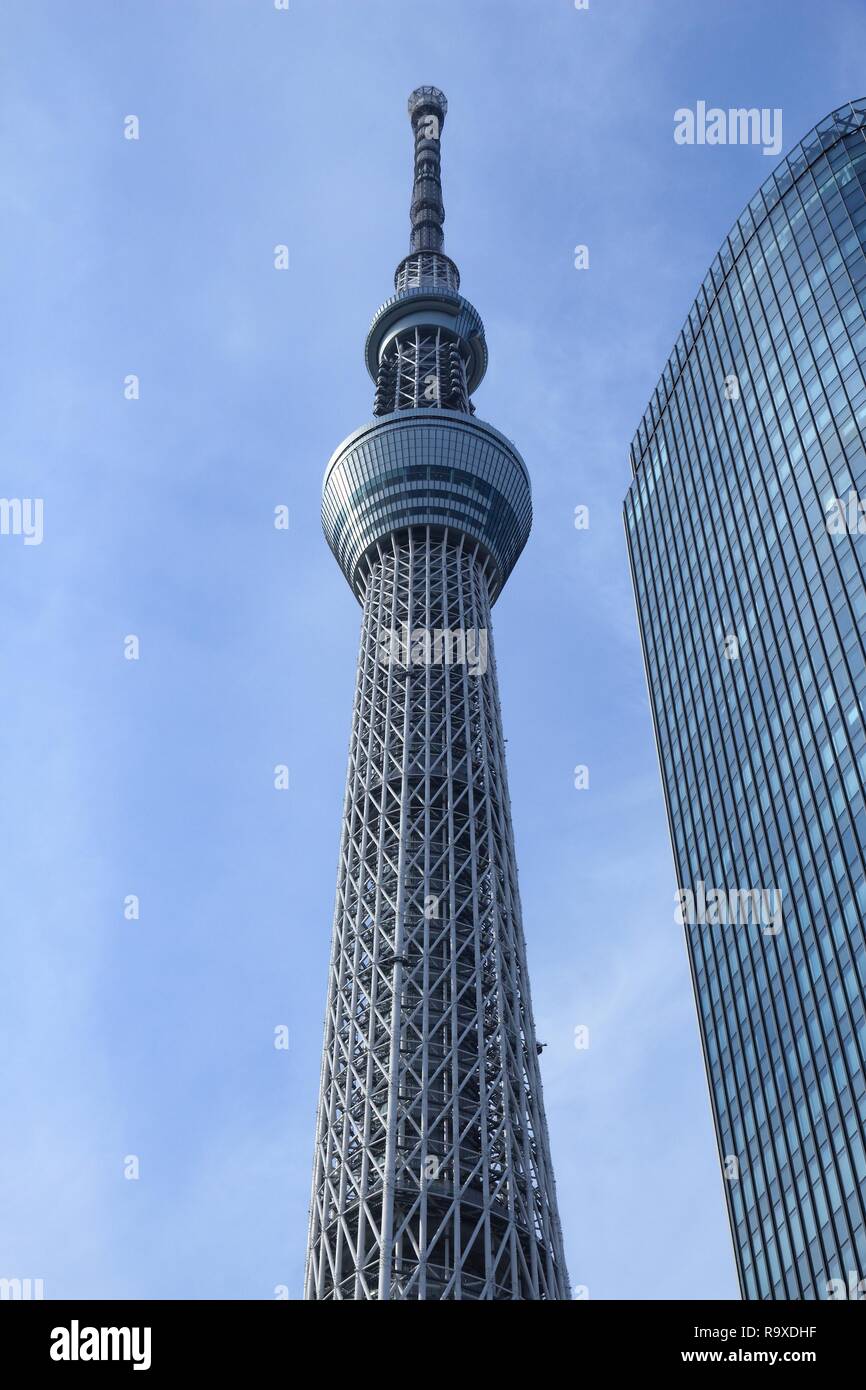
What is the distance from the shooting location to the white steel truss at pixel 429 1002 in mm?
85062

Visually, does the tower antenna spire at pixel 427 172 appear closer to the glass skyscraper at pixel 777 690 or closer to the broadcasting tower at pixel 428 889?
the broadcasting tower at pixel 428 889

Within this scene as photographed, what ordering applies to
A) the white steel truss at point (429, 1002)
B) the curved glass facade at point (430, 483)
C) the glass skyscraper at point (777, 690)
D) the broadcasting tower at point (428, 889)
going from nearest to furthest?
the glass skyscraper at point (777, 690)
the white steel truss at point (429, 1002)
the broadcasting tower at point (428, 889)
the curved glass facade at point (430, 483)

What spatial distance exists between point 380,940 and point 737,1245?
29.8 meters

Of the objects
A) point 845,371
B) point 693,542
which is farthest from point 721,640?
point 845,371

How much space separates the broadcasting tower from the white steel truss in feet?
0.52

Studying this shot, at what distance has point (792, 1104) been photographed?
282ft

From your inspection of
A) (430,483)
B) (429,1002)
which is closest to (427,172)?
(430,483)

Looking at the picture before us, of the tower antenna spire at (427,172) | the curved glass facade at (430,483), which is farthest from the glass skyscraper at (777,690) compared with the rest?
the tower antenna spire at (427,172)

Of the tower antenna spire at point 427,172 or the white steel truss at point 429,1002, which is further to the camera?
the tower antenna spire at point 427,172

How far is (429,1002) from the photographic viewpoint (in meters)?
97.3

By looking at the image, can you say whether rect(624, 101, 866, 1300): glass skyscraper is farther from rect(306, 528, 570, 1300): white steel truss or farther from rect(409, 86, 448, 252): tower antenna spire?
rect(409, 86, 448, 252): tower antenna spire

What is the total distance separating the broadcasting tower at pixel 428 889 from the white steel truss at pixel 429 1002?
16 centimetres

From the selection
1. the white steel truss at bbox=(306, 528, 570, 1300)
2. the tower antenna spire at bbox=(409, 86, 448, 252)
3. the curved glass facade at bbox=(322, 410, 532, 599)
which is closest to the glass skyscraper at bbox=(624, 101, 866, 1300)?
the curved glass facade at bbox=(322, 410, 532, 599)

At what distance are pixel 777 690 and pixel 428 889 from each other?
27251mm
